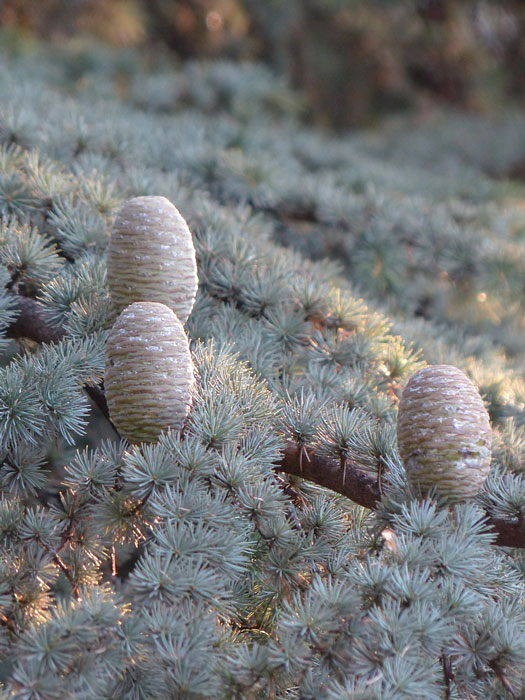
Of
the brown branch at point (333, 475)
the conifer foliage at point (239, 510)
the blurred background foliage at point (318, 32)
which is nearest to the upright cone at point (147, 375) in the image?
the conifer foliage at point (239, 510)

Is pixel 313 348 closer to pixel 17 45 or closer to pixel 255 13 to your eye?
pixel 17 45

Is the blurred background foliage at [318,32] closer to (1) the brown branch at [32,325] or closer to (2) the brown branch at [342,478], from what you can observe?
(1) the brown branch at [32,325]

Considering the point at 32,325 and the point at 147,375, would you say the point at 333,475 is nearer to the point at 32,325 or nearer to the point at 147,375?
the point at 147,375

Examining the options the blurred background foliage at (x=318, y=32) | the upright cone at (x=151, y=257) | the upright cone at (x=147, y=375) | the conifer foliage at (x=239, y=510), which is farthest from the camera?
the blurred background foliage at (x=318, y=32)

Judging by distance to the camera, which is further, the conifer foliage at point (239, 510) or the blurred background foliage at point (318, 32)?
the blurred background foliage at point (318, 32)

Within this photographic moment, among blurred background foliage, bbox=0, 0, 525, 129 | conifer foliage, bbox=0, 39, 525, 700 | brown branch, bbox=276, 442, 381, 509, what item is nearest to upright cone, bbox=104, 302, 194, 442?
conifer foliage, bbox=0, 39, 525, 700

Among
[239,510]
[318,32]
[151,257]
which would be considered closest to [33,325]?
[151,257]

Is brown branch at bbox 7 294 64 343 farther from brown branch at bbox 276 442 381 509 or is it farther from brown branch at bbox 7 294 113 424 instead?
brown branch at bbox 276 442 381 509
